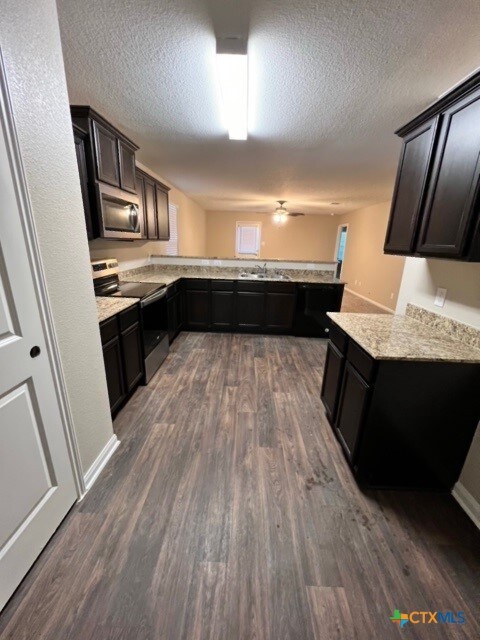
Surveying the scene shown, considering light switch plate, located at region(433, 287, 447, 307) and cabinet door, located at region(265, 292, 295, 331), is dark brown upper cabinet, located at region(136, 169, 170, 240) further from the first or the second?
light switch plate, located at region(433, 287, 447, 307)

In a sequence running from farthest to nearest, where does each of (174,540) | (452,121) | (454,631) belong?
(452,121)
(174,540)
(454,631)

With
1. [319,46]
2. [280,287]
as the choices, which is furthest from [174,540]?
[280,287]

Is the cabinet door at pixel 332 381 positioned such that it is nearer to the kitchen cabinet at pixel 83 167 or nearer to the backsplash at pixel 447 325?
the backsplash at pixel 447 325

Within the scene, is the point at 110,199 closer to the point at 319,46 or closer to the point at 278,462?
the point at 319,46

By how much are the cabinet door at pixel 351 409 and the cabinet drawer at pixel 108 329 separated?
1773mm

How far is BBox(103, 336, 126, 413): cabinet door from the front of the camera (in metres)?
1.96

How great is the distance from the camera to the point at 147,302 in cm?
264

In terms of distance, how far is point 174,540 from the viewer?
1.30 metres

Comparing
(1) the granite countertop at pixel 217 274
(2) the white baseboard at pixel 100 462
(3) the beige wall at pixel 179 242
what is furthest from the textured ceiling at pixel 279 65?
(2) the white baseboard at pixel 100 462

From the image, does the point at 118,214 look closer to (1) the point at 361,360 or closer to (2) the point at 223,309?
(2) the point at 223,309

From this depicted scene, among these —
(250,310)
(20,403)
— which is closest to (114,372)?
(20,403)

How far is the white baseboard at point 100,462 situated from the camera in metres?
1.57

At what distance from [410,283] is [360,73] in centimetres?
158

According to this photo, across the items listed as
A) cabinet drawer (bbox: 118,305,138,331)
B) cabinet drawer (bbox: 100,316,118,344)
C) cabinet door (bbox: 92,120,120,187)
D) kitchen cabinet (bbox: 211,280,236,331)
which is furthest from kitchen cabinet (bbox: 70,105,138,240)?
kitchen cabinet (bbox: 211,280,236,331)
